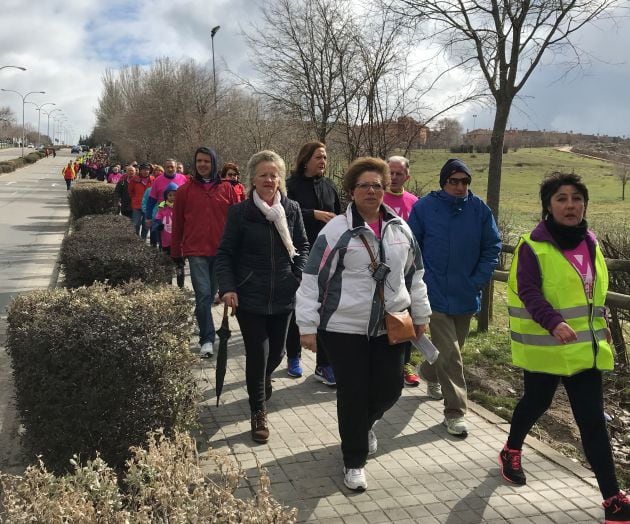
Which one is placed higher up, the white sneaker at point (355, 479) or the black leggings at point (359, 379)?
the black leggings at point (359, 379)

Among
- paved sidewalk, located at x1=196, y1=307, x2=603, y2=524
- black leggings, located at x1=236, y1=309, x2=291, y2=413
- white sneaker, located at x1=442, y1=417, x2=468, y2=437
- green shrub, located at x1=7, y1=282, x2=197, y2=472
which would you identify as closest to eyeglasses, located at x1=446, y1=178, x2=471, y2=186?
black leggings, located at x1=236, y1=309, x2=291, y2=413

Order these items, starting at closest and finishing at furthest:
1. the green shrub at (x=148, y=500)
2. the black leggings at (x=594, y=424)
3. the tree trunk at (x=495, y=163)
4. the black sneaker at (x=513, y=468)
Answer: the green shrub at (x=148, y=500) < the black leggings at (x=594, y=424) < the black sneaker at (x=513, y=468) < the tree trunk at (x=495, y=163)

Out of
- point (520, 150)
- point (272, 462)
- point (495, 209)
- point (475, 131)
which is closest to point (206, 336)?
point (272, 462)

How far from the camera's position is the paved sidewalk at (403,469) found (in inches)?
135

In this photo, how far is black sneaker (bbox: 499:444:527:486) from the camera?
3771 mm

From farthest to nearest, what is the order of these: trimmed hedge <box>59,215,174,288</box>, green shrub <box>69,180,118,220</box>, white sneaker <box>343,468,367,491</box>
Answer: green shrub <box>69,180,118,220</box> < trimmed hedge <box>59,215,174,288</box> < white sneaker <box>343,468,367,491</box>

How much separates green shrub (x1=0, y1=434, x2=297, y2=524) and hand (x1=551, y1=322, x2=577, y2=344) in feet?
6.00

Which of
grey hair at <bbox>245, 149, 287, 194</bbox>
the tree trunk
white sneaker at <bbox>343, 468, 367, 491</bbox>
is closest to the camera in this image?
white sneaker at <bbox>343, 468, 367, 491</bbox>

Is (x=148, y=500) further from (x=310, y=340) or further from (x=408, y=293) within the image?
(x=408, y=293)

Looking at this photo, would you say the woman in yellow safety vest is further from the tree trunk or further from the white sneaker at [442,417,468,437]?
the tree trunk

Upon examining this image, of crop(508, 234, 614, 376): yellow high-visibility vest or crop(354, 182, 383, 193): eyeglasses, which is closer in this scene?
crop(508, 234, 614, 376): yellow high-visibility vest

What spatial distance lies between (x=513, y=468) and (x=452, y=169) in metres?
2.04

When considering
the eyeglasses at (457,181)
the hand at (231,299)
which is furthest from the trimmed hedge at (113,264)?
the eyeglasses at (457,181)

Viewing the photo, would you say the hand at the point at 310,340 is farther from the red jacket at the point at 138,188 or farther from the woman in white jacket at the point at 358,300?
the red jacket at the point at 138,188
